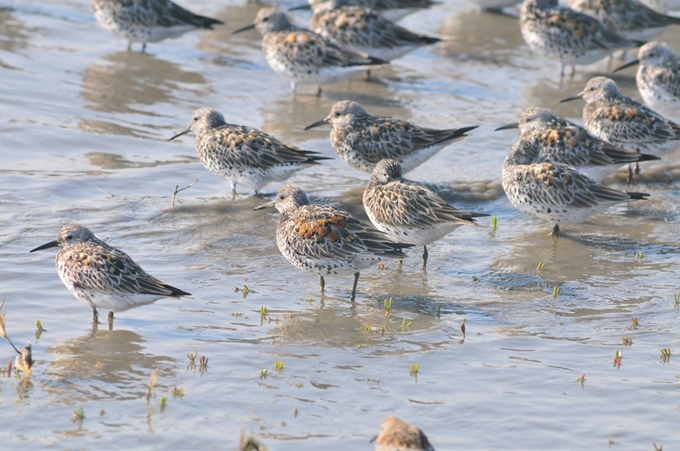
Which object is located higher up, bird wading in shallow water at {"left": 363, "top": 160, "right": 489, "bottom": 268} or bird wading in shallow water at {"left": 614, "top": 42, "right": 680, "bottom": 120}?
bird wading in shallow water at {"left": 614, "top": 42, "right": 680, "bottom": 120}

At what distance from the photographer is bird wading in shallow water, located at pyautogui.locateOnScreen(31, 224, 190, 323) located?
8445 millimetres

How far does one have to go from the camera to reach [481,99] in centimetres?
1592

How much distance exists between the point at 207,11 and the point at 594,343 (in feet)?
43.5

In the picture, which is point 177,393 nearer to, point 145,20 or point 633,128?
point 633,128

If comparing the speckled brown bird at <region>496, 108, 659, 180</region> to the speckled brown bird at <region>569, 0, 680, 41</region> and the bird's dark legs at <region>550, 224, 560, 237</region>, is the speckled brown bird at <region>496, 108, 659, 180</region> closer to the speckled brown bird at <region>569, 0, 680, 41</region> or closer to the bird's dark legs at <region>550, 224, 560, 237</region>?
the bird's dark legs at <region>550, 224, 560, 237</region>

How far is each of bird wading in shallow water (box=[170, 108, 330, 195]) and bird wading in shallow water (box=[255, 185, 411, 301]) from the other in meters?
2.33

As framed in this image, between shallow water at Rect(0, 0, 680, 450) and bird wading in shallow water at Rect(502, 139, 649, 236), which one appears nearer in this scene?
shallow water at Rect(0, 0, 680, 450)

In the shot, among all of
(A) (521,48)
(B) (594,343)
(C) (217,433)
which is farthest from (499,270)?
(A) (521,48)

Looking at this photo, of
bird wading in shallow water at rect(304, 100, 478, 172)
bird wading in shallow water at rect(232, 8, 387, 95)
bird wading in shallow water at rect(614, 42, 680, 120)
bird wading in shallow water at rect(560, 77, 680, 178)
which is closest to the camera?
bird wading in shallow water at rect(304, 100, 478, 172)

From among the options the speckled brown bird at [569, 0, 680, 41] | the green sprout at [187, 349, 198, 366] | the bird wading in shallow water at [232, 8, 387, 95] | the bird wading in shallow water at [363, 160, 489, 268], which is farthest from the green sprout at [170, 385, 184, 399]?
the speckled brown bird at [569, 0, 680, 41]

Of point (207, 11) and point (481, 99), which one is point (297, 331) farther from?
point (207, 11)

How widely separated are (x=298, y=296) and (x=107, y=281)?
1746mm

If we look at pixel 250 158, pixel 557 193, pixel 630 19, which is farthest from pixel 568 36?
pixel 250 158

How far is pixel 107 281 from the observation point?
845cm
